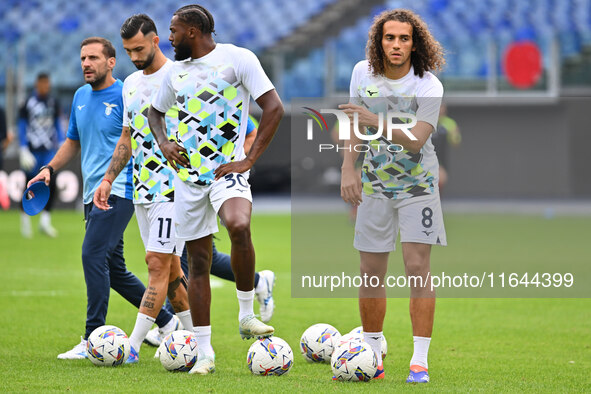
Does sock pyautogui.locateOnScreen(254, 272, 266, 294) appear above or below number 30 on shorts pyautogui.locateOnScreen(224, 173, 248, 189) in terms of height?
below

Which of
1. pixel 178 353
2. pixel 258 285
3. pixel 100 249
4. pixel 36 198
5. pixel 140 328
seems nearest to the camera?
pixel 178 353

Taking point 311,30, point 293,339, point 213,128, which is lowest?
point 293,339

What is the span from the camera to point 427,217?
234 inches

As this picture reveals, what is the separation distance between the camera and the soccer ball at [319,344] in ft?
22.2

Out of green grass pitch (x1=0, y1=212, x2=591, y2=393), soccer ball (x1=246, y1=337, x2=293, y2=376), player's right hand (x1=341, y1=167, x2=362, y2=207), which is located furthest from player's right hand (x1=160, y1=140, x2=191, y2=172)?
green grass pitch (x1=0, y1=212, x2=591, y2=393)

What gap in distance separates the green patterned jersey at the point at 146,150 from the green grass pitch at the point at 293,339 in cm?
119

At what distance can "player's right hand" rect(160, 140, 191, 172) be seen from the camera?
19.9 feet

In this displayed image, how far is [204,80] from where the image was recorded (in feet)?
19.9

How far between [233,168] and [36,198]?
2.00 m

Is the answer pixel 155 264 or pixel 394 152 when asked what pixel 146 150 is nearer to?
pixel 155 264

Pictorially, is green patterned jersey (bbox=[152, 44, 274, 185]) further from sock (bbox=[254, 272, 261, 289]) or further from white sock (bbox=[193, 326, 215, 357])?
sock (bbox=[254, 272, 261, 289])

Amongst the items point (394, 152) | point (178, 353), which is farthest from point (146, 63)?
point (178, 353)

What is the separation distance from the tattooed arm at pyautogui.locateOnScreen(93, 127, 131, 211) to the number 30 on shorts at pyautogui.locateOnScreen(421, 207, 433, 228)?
2210mm

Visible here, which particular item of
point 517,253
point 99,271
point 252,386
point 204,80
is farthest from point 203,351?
point 517,253
